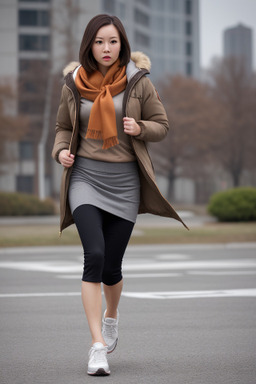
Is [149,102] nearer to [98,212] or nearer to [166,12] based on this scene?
[98,212]

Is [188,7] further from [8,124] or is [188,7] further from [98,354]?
[98,354]

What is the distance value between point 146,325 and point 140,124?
2203 millimetres

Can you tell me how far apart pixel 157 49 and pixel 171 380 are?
95833 mm

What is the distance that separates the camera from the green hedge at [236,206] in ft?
75.2

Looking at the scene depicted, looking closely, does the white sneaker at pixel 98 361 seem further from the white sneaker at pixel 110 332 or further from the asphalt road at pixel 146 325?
the white sneaker at pixel 110 332

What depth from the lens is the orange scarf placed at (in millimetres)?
4344

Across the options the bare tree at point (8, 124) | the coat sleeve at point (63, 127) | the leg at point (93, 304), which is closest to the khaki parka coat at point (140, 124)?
the coat sleeve at point (63, 127)

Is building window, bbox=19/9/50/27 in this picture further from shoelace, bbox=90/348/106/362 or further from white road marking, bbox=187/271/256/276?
shoelace, bbox=90/348/106/362

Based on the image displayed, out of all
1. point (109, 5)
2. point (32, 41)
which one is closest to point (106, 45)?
point (32, 41)

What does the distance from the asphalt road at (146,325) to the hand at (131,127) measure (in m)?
1.44

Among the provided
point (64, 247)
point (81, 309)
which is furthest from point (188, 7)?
point (81, 309)

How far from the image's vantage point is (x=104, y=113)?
4328mm

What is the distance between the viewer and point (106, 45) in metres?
4.44

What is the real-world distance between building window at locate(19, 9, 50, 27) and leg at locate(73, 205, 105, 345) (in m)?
64.1
